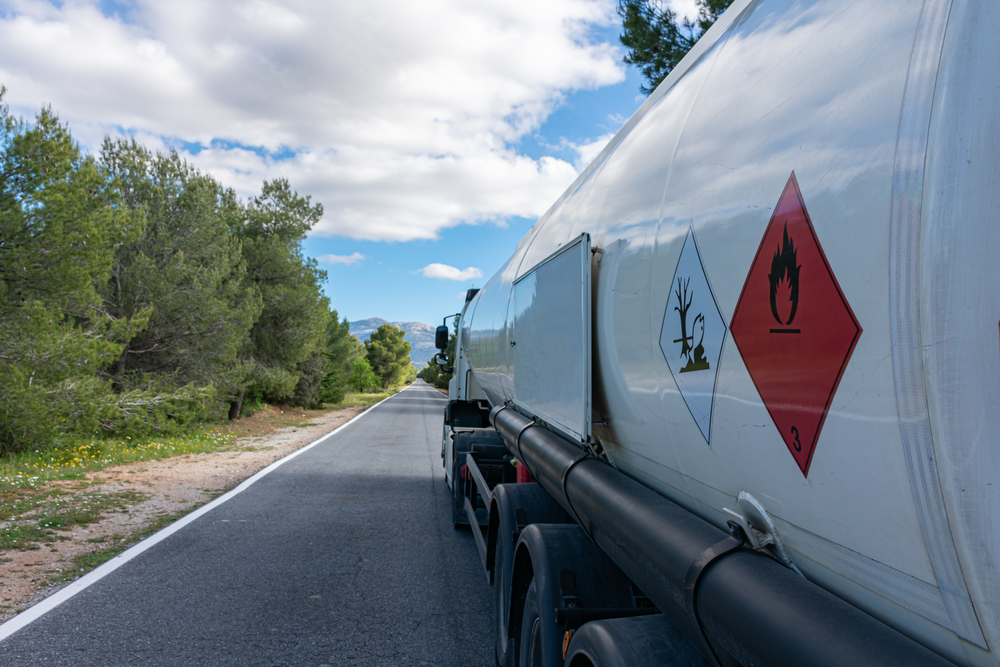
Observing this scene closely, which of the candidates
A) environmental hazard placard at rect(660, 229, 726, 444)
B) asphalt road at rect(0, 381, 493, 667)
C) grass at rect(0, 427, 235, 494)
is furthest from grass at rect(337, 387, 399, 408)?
environmental hazard placard at rect(660, 229, 726, 444)

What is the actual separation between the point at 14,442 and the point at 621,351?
42.4 feet

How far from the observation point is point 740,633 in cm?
141

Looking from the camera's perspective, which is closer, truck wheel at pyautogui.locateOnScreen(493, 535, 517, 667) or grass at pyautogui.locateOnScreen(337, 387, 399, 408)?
truck wheel at pyautogui.locateOnScreen(493, 535, 517, 667)

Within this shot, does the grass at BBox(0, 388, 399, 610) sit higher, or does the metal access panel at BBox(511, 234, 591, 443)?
the metal access panel at BBox(511, 234, 591, 443)

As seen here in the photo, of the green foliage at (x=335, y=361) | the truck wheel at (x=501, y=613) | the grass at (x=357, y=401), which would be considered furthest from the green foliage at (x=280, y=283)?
the truck wheel at (x=501, y=613)

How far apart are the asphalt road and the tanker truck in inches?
83.4

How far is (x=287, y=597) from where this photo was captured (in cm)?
504

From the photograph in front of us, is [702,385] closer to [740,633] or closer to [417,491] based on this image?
[740,633]

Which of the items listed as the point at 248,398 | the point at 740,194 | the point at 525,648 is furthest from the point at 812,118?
the point at 248,398

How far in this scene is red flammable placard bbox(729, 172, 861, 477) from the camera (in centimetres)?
127

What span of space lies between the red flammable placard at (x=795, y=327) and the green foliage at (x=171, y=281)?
16.3 m

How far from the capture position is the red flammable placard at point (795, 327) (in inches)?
50.2

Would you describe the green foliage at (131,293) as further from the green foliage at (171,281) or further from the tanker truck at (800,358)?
the tanker truck at (800,358)

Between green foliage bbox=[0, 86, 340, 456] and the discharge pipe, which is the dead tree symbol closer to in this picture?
the discharge pipe
